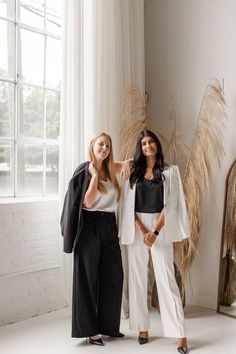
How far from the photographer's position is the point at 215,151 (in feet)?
12.8

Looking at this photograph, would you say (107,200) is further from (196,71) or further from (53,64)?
(196,71)

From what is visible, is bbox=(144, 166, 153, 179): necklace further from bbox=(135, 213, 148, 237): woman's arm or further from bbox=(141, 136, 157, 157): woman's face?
bbox=(135, 213, 148, 237): woman's arm

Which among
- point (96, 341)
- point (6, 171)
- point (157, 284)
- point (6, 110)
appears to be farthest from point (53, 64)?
point (96, 341)

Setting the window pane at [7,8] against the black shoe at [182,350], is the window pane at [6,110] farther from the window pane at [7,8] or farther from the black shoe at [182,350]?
the black shoe at [182,350]

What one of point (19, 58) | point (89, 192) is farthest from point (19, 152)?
point (89, 192)

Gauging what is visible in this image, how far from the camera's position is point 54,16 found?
4020 millimetres

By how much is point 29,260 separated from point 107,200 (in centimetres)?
95

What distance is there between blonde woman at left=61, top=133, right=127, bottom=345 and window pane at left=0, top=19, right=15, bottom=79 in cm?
104

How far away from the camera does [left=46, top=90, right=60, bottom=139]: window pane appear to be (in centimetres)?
400

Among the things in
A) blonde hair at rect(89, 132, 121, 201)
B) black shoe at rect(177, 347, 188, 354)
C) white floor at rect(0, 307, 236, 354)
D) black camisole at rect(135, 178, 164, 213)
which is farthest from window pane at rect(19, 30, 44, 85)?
black shoe at rect(177, 347, 188, 354)

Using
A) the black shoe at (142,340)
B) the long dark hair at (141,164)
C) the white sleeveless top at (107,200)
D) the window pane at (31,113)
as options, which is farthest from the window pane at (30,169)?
the black shoe at (142,340)

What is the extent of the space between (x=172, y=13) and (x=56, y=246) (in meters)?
2.33

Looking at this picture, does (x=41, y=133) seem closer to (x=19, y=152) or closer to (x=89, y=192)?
(x=19, y=152)

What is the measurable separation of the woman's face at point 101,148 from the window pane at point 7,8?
1341 millimetres
